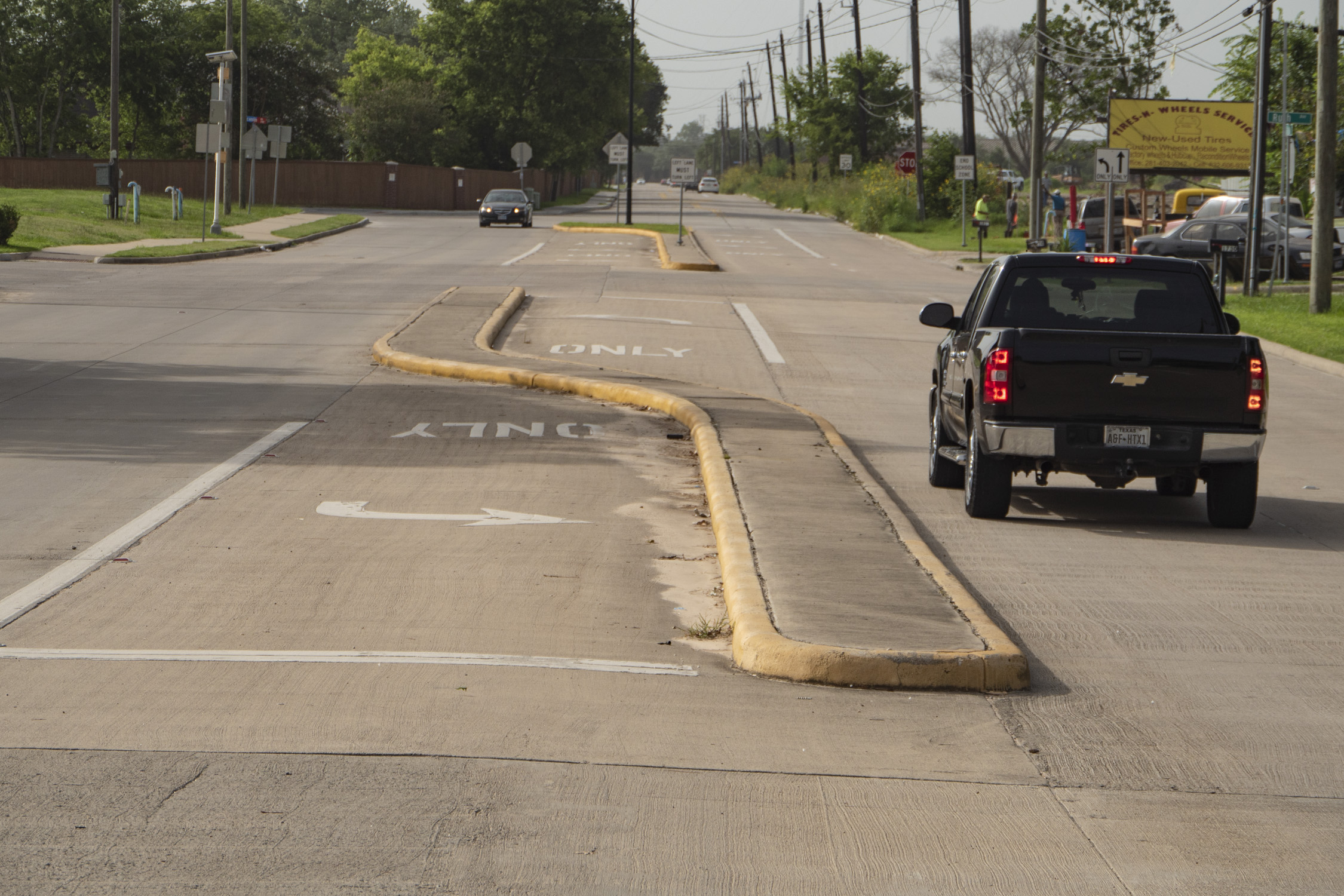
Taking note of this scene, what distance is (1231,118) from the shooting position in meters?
48.2

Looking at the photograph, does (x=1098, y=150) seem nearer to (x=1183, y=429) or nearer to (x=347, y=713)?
(x=1183, y=429)

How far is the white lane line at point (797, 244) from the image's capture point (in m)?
46.3

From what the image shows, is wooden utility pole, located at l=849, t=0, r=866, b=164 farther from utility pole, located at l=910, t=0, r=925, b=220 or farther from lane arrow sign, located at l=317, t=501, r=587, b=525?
lane arrow sign, located at l=317, t=501, r=587, b=525

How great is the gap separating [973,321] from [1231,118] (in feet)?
134

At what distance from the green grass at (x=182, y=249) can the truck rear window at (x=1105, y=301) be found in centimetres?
2590

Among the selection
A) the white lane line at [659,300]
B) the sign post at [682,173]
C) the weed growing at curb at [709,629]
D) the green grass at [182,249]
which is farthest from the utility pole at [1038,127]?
the weed growing at curb at [709,629]

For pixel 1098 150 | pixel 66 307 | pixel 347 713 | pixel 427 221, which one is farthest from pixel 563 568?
pixel 427 221

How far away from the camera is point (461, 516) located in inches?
388

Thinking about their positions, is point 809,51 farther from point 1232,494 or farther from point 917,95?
point 1232,494

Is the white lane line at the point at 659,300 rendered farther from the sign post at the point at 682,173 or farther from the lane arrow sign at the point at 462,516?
the sign post at the point at 682,173

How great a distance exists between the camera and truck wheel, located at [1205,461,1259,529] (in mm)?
10008

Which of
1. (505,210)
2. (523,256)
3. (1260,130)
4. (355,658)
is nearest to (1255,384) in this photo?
(355,658)

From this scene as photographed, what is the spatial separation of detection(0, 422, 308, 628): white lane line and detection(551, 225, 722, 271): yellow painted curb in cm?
2458

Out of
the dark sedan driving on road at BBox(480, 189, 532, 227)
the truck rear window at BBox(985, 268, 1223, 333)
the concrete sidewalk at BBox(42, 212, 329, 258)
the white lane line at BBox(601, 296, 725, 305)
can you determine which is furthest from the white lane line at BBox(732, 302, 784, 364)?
the dark sedan driving on road at BBox(480, 189, 532, 227)
